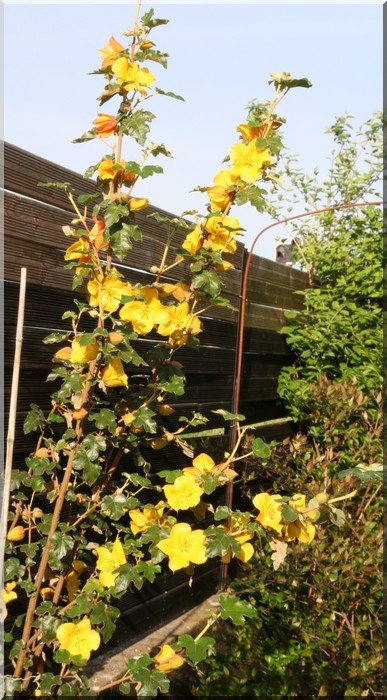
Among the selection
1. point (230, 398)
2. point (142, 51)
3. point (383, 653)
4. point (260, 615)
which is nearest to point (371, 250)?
point (230, 398)

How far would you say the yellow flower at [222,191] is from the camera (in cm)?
188

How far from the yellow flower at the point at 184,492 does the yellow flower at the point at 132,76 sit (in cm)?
87

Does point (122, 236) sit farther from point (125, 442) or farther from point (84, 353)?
point (125, 442)

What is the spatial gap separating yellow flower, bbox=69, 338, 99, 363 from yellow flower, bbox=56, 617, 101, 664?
0.60 metres

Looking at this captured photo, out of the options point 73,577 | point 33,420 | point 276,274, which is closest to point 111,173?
point 33,420

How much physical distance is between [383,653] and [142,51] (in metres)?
1.88

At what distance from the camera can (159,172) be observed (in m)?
1.66

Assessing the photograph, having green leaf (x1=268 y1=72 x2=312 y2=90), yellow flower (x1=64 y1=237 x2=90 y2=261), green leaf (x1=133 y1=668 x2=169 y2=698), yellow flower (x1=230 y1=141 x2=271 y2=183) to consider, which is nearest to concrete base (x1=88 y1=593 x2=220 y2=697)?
green leaf (x1=133 y1=668 x2=169 y2=698)

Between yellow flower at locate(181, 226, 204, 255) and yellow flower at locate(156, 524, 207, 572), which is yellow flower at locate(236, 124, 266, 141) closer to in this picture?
yellow flower at locate(181, 226, 204, 255)

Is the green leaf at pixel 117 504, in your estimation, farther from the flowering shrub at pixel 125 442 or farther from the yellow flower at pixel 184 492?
the yellow flower at pixel 184 492

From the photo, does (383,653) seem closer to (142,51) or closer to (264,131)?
(264,131)

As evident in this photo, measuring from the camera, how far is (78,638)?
1795 millimetres

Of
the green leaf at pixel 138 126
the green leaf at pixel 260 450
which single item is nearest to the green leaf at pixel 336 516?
the green leaf at pixel 260 450

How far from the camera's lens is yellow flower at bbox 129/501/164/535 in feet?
5.98
